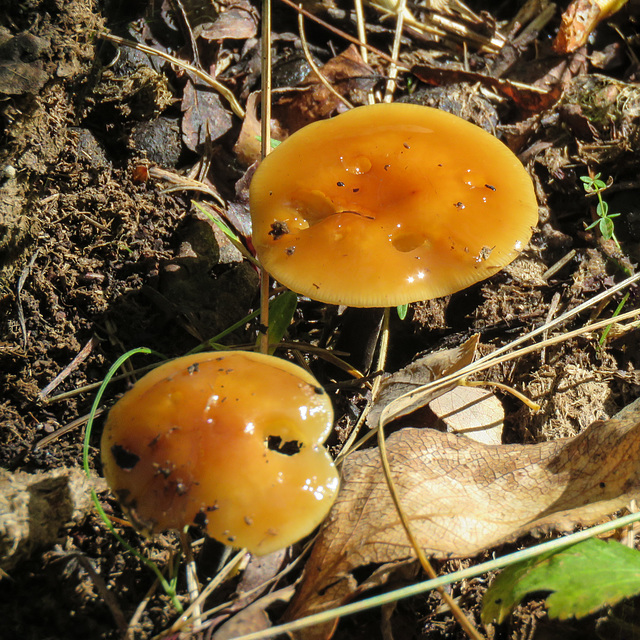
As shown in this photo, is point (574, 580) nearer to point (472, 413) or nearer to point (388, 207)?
point (472, 413)

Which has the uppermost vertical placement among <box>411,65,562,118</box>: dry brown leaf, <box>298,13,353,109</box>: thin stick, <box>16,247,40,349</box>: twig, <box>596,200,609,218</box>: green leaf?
<box>411,65,562,118</box>: dry brown leaf

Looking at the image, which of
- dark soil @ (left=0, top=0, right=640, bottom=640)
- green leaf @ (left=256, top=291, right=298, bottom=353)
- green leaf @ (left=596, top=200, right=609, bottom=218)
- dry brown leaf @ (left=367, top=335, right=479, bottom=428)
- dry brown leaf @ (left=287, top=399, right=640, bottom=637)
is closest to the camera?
dry brown leaf @ (left=287, top=399, right=640, bottom=637)

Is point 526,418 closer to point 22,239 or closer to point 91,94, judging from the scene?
point 22,239

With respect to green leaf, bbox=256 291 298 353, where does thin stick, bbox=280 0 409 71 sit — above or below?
above

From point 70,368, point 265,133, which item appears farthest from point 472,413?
point 70,368

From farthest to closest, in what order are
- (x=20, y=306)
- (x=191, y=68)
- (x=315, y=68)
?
A: 1. (x=315, y=68)
2. (x=191, y=68)
3. (x=20, y=306)

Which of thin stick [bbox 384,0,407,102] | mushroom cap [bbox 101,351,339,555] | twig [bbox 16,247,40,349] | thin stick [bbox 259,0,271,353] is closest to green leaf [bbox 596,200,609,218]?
thin stick [bbox 384,0,407,102]

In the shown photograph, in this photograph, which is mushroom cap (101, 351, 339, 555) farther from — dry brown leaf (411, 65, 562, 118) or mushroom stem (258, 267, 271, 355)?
dry brown leaf (411, 65, 562, 118)

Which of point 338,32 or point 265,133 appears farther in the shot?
point 338,32
